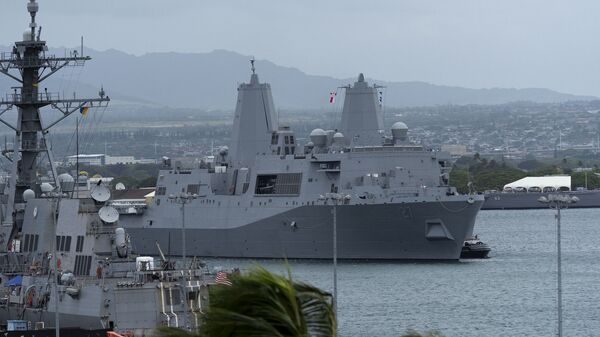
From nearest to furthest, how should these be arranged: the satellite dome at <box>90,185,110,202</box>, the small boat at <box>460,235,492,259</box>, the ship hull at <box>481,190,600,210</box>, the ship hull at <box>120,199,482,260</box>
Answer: the satellite dome at <box>90,185,110,202</box>
the ship hull at <box>120,199,482,260</box>
the small boat at <box>460,235,492,259</box>
the ship hull at <box>481,190,600,210</box>

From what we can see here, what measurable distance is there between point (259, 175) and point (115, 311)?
36345 millimetres

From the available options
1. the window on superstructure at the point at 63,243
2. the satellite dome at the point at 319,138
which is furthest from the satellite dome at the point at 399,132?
the window on superstructure at the point at 63,243

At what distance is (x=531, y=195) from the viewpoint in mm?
126000

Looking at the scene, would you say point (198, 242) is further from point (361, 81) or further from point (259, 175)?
point (361, 81)

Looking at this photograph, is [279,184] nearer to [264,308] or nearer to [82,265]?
[82,265]

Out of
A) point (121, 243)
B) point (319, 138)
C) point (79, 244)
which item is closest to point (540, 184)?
point (319, 138)

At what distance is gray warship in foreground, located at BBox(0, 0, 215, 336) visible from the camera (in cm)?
2964

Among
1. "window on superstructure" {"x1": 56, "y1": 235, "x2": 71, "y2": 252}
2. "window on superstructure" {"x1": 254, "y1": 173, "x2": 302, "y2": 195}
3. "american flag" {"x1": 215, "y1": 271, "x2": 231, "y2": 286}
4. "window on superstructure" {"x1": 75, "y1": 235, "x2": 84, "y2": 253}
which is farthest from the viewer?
"window on superstructure" {"x1": 254, "y1": 173, "x2": 302, "y2": 195}

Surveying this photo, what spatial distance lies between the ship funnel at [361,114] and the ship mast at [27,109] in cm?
3029

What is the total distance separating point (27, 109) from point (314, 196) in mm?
26727

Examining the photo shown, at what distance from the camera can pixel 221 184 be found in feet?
226

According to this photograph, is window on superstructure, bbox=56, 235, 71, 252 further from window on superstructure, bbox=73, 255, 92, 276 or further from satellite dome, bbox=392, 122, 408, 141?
satellite dome, bbox=392, 122, 408, 141

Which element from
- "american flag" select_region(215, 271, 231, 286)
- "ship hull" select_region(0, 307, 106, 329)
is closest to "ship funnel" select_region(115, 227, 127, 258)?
Answer: "ship hull" select_region(0, 307, 106, 329)

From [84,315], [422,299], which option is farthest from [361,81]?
[84,315]
